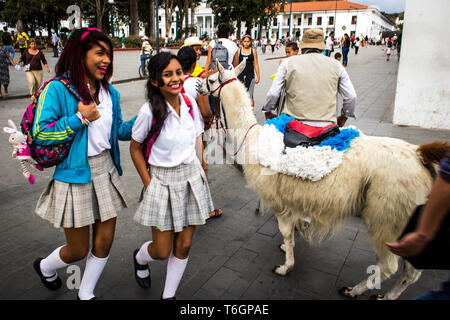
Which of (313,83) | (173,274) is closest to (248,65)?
(313,83)

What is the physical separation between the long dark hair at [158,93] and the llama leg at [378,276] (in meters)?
2.08

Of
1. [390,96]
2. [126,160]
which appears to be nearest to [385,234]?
[126,160]

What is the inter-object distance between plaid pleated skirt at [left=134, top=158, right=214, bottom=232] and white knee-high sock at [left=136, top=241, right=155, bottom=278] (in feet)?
1.37

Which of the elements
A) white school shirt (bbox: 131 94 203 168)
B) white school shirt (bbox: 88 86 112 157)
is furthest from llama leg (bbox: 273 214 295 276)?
white school shirt (bbox: 88 86 112 157)

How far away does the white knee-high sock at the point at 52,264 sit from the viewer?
2.53 meters

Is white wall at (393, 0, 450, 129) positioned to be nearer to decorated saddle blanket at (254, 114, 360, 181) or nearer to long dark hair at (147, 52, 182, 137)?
decorated saddle blanket at (254, 114, 360, 181)

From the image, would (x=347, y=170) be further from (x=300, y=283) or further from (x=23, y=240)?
(x=23, y=240)

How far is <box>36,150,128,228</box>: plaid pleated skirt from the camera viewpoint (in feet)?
7.28

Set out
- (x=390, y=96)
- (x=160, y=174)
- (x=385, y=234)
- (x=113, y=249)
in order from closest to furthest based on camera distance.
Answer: (x=160, y=174)
(x=385, y=234)
(x=113, y=249)
(x=390, y=96)

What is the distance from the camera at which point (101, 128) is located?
2301 millimetres

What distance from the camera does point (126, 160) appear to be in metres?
6.21

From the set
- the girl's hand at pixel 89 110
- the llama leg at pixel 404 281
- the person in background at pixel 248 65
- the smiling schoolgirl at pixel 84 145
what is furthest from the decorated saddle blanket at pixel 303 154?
the person in background at pixel 248 65
